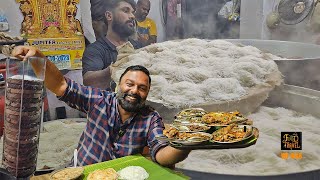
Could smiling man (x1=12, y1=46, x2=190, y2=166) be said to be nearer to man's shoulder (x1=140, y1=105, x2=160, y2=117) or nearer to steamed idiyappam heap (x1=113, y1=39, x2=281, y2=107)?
man's shoulder (x1=140, y1=105, x2=160, y2=117)

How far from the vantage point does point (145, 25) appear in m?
2.88

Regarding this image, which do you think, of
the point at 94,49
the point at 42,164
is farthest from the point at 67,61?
the point at 42,164

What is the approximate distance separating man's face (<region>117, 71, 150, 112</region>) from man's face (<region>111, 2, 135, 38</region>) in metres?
0.62

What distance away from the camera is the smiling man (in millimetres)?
2316

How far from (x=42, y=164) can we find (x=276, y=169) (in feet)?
5.67

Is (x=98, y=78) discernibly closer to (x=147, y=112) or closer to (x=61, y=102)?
(x=61, y=102)

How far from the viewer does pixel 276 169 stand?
2617 millimetres

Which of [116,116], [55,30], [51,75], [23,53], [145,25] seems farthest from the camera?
[145,25]

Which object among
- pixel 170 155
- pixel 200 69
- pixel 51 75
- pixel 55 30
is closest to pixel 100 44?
pixel 55 30

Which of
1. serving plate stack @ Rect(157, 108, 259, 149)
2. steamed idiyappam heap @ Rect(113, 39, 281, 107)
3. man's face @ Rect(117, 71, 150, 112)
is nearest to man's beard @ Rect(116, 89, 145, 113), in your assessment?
man's face @ Rect(117, 71, 150, 112)

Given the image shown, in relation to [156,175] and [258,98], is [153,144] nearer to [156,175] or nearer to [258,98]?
[156,175]

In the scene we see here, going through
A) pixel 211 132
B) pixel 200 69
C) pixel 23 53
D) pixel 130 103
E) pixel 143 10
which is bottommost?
pixel 211 132

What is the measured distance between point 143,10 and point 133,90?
83 centimetres

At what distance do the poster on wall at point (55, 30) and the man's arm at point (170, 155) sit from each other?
107cm
